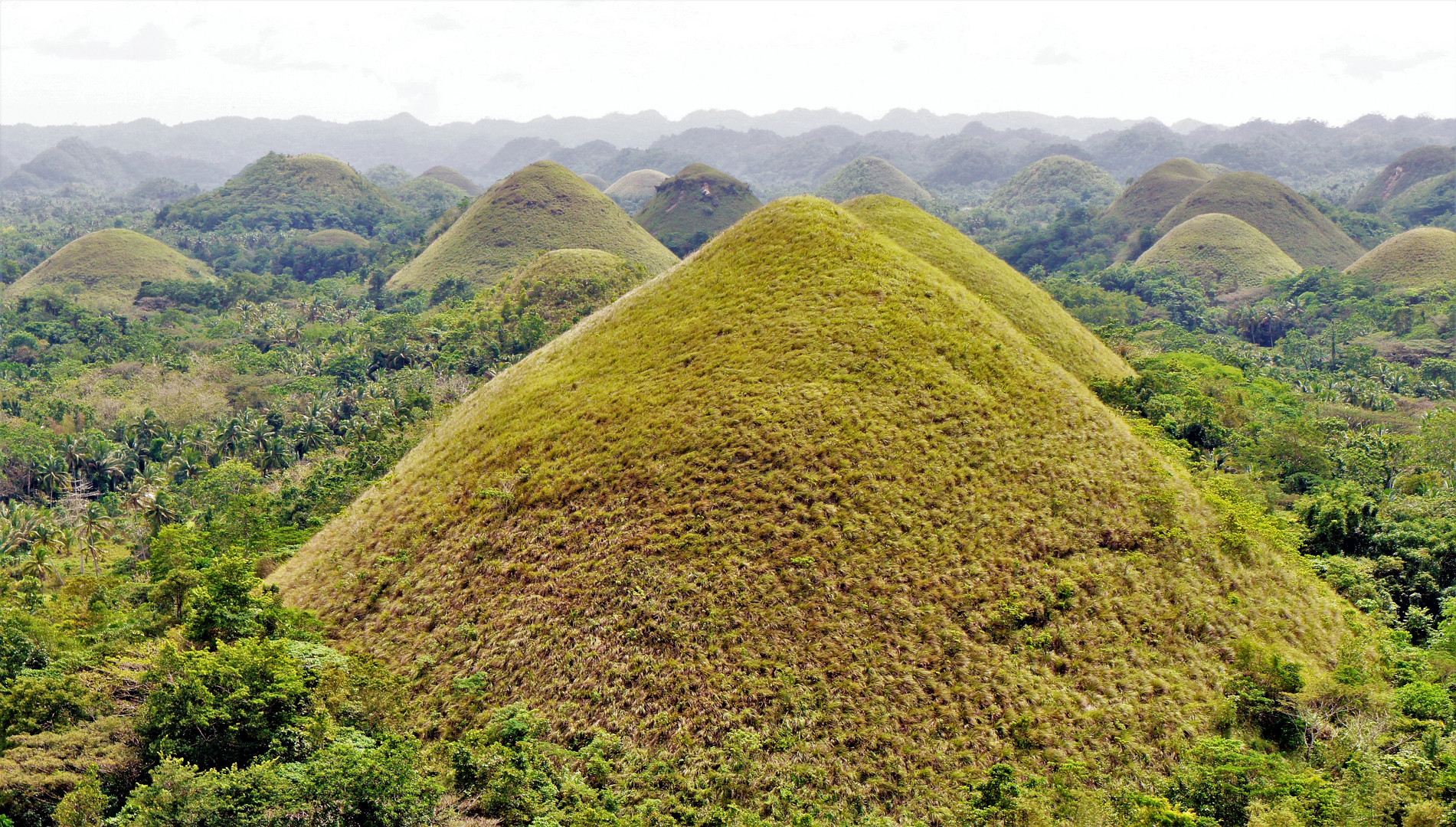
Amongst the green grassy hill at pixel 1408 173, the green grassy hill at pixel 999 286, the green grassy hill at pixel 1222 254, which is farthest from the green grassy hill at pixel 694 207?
the green grassy hill at pixel 1408 173

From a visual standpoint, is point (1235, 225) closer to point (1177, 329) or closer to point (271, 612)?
point (1177, 329)

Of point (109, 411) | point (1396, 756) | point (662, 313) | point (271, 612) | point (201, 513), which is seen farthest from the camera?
point (109, 411)

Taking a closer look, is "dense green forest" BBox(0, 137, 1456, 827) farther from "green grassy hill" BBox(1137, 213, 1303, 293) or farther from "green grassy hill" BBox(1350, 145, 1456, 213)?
"green grassy hill" BBox(1350, 145, 1456, 213)

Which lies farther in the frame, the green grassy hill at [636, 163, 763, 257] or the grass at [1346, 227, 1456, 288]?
the green grassy hill at [636, 163, 763, 257]

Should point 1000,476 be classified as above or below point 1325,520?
above

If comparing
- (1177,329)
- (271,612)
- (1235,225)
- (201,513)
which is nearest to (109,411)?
(201,513)

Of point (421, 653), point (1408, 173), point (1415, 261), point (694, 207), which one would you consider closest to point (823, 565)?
point (421, 653)

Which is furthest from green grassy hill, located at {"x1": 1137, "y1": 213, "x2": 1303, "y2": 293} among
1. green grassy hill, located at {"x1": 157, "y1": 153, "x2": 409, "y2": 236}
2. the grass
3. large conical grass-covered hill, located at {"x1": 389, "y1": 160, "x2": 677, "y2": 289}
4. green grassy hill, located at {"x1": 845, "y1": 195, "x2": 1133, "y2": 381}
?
green grassy hill, located at {"x1": 157, "y1": 153, "x2": 409, "y2": 236}

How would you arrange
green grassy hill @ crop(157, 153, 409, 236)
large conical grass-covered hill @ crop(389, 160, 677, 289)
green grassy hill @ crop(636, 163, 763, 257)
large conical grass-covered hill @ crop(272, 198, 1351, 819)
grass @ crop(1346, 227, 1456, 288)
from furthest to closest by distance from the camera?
green grassy hill @ crop(157, 153, 409, 236), green grassy hill @ crop(636, 163, 763, 257), large conical grass-covered hill @ crop(389, 160, 677, 289), grass @ crop(1346, 227, 1456, 288), large conical grass-covered hill @ crop(272, 198, 1351, 819)

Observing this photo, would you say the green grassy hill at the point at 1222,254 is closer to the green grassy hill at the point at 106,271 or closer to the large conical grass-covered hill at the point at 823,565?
the large conical grass-covered hill at the point at 823,565
